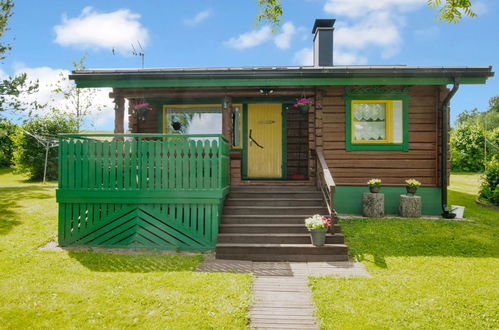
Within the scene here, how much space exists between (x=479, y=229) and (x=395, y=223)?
1727 mm

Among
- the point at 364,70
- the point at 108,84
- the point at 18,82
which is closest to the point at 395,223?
the point at 364,70

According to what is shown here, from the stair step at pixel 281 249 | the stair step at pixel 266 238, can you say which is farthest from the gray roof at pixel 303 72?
the stair step at pixel 281 249

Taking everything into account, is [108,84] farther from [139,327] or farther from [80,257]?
[139,327]

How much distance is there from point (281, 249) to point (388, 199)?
12.9 feet

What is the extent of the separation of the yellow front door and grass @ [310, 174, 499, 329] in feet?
9.55

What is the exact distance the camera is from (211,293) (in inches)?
161

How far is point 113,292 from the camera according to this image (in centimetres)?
412

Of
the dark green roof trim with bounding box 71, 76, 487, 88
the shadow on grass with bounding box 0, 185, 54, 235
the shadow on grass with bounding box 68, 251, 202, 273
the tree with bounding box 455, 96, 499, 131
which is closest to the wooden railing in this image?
the dark green roof trim with bounding box 71, 76, 487, 88

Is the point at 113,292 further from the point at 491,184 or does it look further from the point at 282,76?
the point at 491,184

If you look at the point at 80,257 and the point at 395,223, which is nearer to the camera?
the point at 80,257

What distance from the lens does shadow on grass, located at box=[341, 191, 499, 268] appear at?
5.79 metres

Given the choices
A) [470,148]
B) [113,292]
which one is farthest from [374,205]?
[470,148]

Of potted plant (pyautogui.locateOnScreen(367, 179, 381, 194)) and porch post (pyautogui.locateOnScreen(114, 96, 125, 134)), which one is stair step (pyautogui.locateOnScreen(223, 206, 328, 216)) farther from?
porch post (pyautogui.locateOnScreen(114, 96, 125, 134))

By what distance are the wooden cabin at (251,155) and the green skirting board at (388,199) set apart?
1.0 inches
